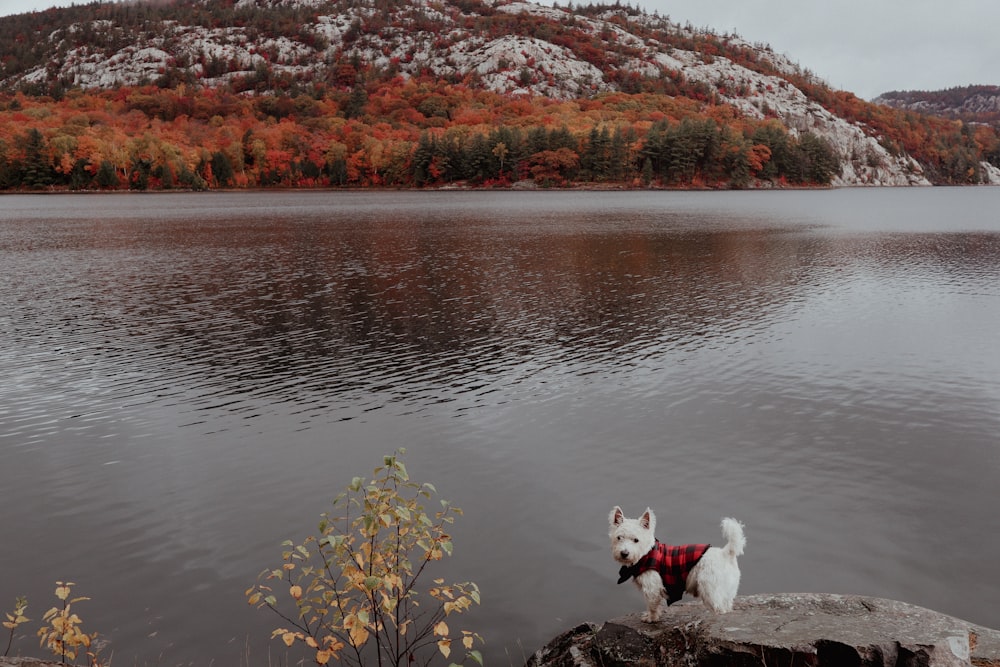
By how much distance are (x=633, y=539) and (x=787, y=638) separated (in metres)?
2.26

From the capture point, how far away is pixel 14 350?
32.1m

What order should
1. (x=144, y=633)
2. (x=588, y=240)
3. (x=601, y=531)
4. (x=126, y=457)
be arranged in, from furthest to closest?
1. (x=588, y=240)
2. (x=126, y=457)
3. (x=601, y=531)
4. (x=144, y=633)

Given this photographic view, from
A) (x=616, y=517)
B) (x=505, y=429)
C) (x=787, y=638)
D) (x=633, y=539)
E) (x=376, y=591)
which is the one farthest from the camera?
(x=505, y=429)

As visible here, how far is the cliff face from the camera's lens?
7957mm

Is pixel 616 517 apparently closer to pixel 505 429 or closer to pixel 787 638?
pixel 787 638

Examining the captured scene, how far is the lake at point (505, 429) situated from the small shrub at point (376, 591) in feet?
2.64

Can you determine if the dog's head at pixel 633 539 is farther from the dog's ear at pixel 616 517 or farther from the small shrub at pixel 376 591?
the small shrub at pixel 376 591

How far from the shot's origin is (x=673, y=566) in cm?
956

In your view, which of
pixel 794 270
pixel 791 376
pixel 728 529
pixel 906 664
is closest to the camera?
pixel 906 664

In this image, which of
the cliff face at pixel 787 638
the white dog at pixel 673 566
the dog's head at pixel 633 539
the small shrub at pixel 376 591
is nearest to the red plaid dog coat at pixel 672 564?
the white dog at pixel 673 566

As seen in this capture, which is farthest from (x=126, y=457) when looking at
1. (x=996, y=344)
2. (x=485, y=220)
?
(x=485, y=220)

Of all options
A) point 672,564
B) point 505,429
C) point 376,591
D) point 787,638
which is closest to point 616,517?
point 672,564

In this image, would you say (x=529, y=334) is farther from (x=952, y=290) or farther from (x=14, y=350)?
(x=952, y=290)

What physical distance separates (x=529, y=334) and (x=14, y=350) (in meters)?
25.3
